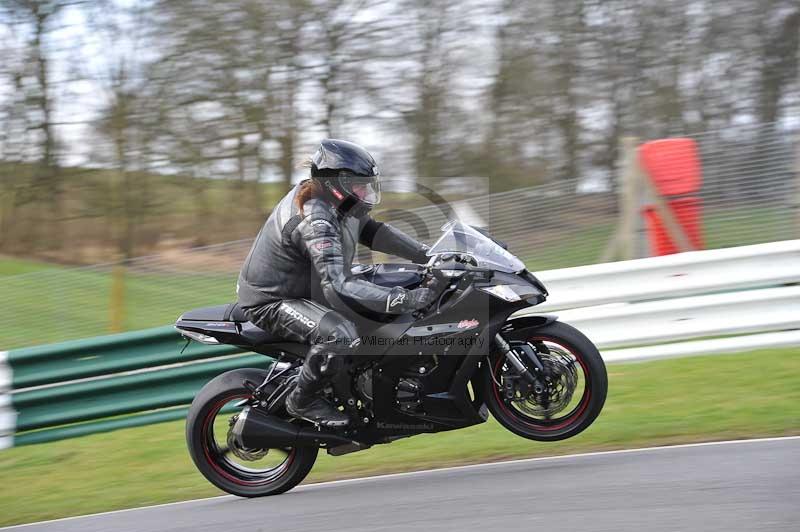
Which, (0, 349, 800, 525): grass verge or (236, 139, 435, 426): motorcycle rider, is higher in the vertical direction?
(236, 139, 435, 426): motorcycle rider

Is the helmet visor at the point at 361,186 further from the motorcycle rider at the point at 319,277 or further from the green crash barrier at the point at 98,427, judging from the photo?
the green crash barrier at the point at 98,427

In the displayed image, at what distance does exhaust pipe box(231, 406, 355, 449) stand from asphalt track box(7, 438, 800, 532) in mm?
308

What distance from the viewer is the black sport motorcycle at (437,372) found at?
16.9ft

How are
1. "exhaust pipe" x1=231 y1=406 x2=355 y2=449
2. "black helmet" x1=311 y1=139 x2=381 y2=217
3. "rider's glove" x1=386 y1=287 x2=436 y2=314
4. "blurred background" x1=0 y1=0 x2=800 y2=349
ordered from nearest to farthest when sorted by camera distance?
"rider's glove" x1=386 y1=287 x2=436 y2=314
"black helmet" x1=311 y1=139 x2=381 y2=217
"exhaust pipe" x1=231 y1=406 x2=355 y2=449
"blurred background" x1=0 y1=0 x2=800 y2=349

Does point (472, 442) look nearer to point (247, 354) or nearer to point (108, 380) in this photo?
point (247, 354)

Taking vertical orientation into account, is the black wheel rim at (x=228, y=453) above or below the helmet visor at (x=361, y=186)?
below

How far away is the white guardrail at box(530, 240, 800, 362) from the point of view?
7.35 meters

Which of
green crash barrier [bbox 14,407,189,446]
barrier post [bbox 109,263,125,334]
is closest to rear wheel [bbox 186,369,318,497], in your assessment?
green crash barrier [bbox 14,407,189,446]

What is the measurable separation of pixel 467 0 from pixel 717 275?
6.94 meters

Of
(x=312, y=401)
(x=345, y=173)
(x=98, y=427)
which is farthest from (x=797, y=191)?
(x=98, y=427)

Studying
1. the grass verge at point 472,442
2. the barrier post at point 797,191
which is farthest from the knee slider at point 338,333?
the barrier post at point 797,191

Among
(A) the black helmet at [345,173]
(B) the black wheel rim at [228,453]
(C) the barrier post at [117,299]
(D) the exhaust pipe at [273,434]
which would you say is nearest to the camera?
(A) the black helmet at [345,173]

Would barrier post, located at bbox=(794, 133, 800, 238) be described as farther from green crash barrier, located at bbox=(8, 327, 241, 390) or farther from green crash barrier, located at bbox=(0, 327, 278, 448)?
green crash barrier, located at bbox=(8, 327, 241, 390)

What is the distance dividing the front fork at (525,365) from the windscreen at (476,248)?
403 mm
